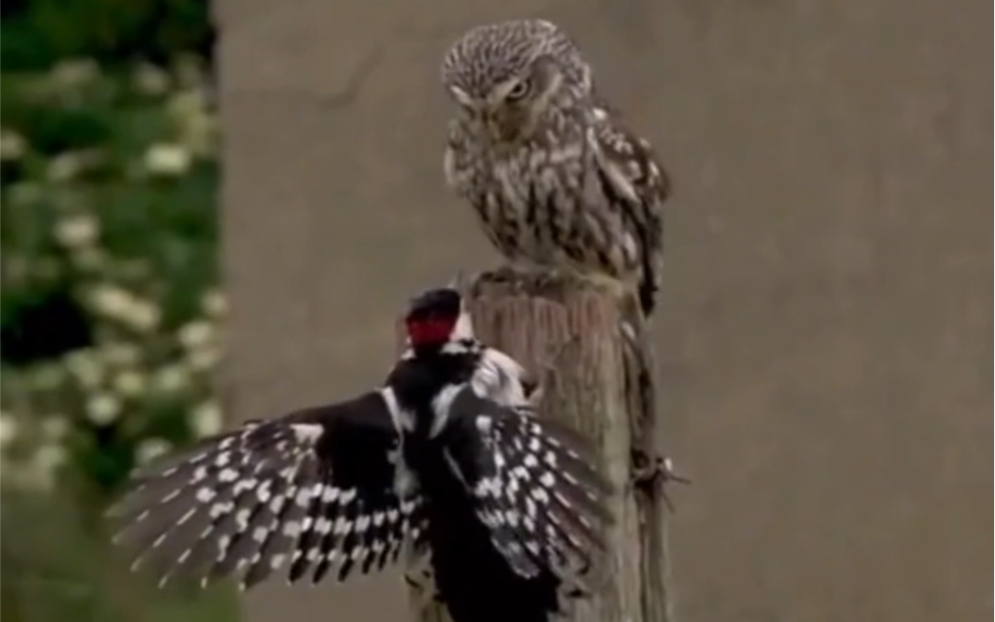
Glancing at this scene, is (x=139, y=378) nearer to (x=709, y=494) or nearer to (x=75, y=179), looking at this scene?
(x=75, y=179)

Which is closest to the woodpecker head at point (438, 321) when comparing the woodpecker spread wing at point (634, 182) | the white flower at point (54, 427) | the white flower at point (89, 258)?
the woodpecker spread wing at point (634, 182)

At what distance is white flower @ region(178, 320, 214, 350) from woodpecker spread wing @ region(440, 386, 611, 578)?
4.19 m

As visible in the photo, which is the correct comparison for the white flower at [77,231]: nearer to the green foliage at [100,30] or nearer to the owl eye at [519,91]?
the green foliage at [100,30]

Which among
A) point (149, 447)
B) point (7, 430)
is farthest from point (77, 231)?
point (7, 430)

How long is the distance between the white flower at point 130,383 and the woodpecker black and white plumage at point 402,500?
13.8 ft

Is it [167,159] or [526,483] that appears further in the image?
[167,159]


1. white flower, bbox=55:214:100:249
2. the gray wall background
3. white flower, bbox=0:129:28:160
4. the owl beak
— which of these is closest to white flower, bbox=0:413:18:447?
white flower, bbox=55:214:100:249

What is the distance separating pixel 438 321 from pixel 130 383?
4212 millimetres

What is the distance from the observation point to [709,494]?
5.00 metres

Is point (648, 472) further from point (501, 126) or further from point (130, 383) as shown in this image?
point (130, 383)

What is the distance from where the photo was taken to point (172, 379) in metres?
6.91

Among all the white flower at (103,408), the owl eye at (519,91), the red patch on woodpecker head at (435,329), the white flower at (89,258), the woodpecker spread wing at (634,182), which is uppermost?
the white flower at (89,258)

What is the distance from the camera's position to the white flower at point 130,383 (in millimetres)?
6984

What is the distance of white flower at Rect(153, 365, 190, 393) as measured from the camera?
6.91 meters
